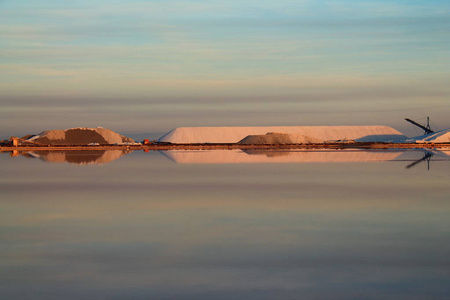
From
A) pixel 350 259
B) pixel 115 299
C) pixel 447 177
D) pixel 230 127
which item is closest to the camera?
pixel 115 299

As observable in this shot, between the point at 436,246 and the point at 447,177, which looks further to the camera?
the point at 447,177

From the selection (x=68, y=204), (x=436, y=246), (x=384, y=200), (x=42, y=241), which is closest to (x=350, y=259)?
(x=436, y=246)

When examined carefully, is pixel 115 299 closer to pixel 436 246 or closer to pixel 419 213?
pixel 436 246

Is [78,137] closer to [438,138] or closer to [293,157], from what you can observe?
[438,138]

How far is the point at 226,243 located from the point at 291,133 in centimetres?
12536

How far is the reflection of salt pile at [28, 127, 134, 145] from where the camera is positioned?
9831cm

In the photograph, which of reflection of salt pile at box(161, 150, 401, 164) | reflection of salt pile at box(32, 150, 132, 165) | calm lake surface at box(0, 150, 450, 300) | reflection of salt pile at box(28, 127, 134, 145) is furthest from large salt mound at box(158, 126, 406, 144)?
calm lake surface at box(0, 150, 450, 300)

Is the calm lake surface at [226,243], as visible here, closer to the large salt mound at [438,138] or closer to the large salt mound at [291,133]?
the large salt mound at [438,138]

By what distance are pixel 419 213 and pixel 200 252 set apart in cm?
537

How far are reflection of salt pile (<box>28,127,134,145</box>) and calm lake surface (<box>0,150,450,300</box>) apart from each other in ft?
275

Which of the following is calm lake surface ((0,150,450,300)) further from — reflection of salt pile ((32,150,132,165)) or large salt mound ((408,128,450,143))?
large salt mound ((408,128,450,143))

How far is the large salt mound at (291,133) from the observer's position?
132375 mm

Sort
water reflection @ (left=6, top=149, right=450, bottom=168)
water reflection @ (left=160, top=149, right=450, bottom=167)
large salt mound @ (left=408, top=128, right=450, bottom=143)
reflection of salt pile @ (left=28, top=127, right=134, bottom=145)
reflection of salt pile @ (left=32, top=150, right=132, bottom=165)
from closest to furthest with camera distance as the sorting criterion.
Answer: water reflection @ (left=6, top=149, right=450, bottom=168) → water reflection @ (left=160, top=149, right=450, bottom=167) → reflection of salt pile @ (left=32, top=150, right=132, bottom=165) → large salt mound @ (left=408, top=128, right=450, bottom=143) → reflection of salt pile @ (left=28, top=127, right=134, bottom=145)

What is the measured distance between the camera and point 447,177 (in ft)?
67.8
